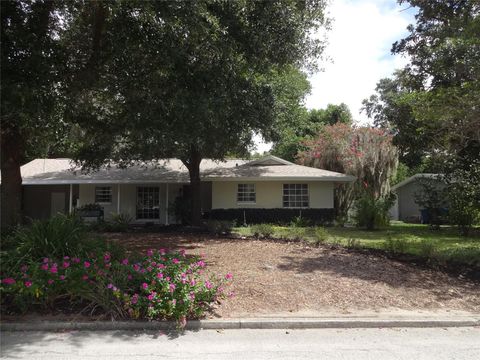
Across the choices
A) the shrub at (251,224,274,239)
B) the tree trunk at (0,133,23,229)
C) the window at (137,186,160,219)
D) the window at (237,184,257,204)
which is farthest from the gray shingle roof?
the tree trunk at (0,133,23,229)

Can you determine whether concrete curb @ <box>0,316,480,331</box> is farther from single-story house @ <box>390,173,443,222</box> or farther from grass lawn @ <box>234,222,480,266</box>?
single-story house @ <box>390,173,443,222</box>

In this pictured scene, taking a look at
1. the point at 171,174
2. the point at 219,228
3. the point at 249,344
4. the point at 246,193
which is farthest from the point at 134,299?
the point at 246,193

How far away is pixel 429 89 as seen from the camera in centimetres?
1684

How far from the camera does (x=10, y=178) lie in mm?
11703

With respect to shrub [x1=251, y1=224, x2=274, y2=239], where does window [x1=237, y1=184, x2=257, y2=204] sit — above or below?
above

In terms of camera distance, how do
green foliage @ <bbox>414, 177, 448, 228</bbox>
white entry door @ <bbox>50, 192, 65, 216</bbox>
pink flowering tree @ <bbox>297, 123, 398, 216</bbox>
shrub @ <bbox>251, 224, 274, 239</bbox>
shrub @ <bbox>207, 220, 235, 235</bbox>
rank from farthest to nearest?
pink flowering tree @ <bbox>297, 123, 398, 216</bbox> → white entry door @ <bbox>50, 192, 65, 216</bbox> → green foliage @ <bbox>414, 177, 448, 228</bbox> → shrub @ <bbox>207, 220, 235, 235</bbox> → shrub @ <bbox>251, 224, 274, 239</bbox>

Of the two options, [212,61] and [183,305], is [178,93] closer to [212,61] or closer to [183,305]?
[212,61]

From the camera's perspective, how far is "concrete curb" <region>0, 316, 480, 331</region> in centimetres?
648

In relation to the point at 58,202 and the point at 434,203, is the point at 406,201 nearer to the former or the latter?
the point at 434,203

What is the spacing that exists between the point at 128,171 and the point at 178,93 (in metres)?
15.1

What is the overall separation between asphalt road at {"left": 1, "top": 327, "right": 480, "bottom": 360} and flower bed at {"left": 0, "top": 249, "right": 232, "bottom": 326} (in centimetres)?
43

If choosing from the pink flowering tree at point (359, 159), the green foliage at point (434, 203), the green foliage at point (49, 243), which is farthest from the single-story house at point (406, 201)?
the green foliage at point (49, 243)

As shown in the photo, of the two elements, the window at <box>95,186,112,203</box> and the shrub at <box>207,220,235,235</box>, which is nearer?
the shrub at <box>207,220,235,235</box>

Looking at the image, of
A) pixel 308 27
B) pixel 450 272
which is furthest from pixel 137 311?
pixel 308 27
